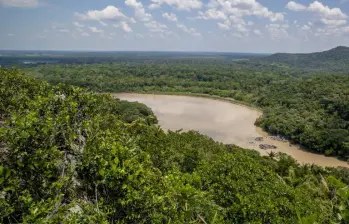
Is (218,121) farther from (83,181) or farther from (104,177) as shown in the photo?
(104,177)

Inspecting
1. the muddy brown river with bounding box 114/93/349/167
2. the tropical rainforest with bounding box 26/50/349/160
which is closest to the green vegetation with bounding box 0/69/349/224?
the muddy brown river with bounding box 114/93/349/167

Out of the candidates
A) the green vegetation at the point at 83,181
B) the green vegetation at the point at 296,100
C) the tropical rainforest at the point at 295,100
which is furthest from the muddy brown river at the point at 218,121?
the green vegetation at the point at 83,181

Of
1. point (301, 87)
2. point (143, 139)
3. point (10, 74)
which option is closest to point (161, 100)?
point (301, 87)

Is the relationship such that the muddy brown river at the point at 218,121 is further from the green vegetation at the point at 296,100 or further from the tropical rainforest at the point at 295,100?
the green vegetation at the point at 296,100

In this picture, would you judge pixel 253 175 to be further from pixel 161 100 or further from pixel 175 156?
pixel 161 100

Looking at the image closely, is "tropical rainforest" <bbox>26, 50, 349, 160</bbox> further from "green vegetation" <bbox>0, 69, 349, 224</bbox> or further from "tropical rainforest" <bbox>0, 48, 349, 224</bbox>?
"green vegetation" <bbox>0, 69, 349, 224</bbox>

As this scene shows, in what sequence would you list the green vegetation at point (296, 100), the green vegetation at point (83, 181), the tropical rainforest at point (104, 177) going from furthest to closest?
the green vegetation at point (296, 100) → the tropical rainforest at point (104, 177) → the green vegetation at point (83, 181)

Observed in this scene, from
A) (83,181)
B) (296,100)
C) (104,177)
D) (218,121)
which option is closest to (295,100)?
(296,100)

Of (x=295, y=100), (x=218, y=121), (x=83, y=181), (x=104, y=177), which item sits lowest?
(x=218, y=121)
